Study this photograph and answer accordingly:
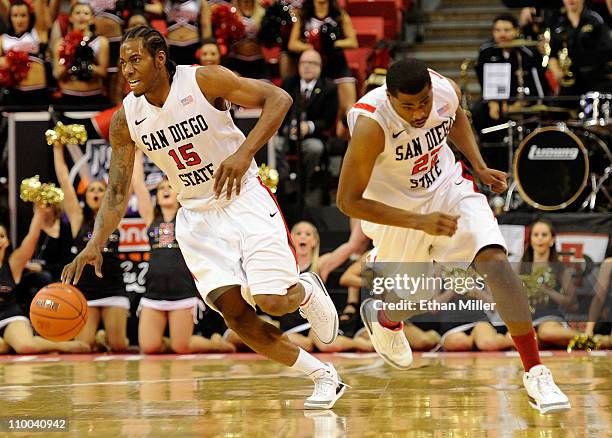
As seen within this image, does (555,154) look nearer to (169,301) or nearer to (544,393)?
(169,301)

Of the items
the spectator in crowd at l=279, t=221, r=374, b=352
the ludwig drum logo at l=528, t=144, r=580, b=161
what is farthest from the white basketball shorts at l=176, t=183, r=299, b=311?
the ludwig drum logo at l=528, t=144, r=580, b=161

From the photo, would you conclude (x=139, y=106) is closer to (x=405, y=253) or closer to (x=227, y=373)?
(x=405, y=253)

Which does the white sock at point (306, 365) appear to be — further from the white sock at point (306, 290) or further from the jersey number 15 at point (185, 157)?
the jersey number 15 at point (185, 157)

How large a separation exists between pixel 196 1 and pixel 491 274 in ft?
20.4

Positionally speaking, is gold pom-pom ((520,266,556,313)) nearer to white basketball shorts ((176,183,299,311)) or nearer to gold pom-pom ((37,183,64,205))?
white basketball shorts ((176,183,299,311))

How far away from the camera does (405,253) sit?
5934 mm

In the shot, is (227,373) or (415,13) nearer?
(227,373)

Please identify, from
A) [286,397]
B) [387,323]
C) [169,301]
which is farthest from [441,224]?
[169,301]

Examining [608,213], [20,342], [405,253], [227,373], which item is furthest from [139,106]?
[608,213]

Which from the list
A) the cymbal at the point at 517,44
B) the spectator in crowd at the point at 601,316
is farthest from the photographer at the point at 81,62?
the spectator in crowd at the point at 601,316

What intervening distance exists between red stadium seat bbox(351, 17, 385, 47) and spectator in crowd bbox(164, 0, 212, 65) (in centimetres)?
225

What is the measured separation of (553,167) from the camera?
9.35 m

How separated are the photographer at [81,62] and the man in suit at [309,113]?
1745 millimetres

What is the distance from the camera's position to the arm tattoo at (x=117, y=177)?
566 centimetres
